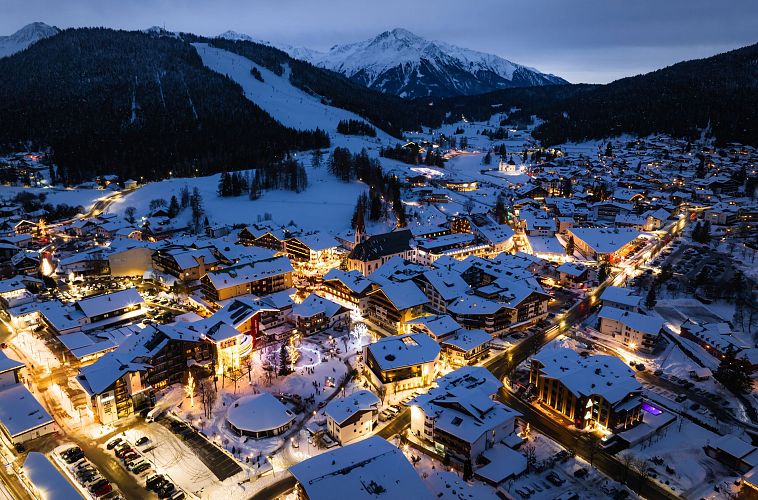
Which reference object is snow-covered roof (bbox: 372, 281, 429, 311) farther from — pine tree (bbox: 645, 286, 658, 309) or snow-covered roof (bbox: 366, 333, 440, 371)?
pine tree (bbox: 645, 286, 658, 309)

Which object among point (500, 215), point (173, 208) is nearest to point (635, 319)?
point (500, 215)

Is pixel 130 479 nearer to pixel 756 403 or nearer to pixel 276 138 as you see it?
pixel 756 403

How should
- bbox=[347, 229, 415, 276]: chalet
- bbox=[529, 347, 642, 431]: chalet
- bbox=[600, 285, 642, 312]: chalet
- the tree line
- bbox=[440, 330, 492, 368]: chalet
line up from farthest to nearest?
1. the tree line
2. bbox=[347, 229, 415, 276]: chalet
3. bbox=[600, 285, 642, 312]: chalet
4. bbox=[440, 330, 492, 368]: chalet
5. bbox=[529, 347, 642, 431]: chalet

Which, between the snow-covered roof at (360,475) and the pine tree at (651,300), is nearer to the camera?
the snow-covered roof at (360,475)

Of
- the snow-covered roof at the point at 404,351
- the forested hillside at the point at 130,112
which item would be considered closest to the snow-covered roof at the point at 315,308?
the snow-covered roof at the point at 404,351

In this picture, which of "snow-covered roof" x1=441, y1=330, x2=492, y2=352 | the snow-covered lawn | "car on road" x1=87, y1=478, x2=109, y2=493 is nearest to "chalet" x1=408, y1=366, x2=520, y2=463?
"snow-covered roof" x1=441, y1=330, x2=492, y2=352

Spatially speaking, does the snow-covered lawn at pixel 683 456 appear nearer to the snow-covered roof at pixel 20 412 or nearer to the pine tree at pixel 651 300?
the pine tree at pixel 651 300

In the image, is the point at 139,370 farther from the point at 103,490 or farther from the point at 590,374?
the point at 590,374
